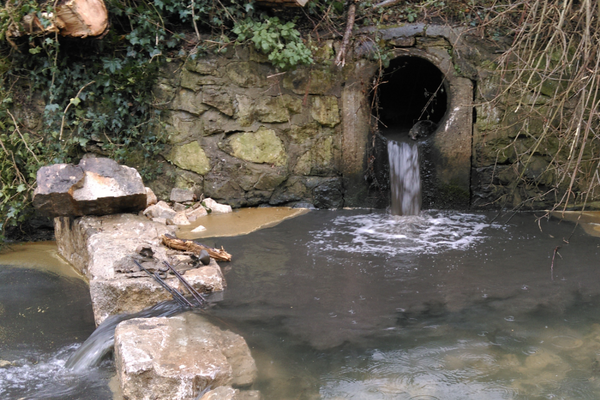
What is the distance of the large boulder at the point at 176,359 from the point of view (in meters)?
2.49

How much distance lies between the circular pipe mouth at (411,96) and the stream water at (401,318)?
10.4ft

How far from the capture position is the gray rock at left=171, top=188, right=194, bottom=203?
6.20 meters

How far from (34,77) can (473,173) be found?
540 cm

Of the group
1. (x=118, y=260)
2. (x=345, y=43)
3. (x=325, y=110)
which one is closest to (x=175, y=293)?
(x=118, y=260)

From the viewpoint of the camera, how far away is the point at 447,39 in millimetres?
6023

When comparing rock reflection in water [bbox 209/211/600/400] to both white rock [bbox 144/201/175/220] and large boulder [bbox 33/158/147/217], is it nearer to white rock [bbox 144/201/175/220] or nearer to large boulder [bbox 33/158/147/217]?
large boulder [bbox 33/158/147/217]

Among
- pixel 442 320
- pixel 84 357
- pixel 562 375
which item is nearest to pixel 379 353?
pixel 442 320

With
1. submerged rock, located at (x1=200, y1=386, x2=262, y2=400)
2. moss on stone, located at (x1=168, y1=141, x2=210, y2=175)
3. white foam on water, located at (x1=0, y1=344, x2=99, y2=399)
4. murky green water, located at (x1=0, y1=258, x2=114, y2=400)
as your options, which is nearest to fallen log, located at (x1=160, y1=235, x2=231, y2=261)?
murky green water, located at (x1=0, y1=258, x2=114, y2=400)

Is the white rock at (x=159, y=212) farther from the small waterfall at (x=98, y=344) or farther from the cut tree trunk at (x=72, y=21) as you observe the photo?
the small waterfall at (x=98, y=344)

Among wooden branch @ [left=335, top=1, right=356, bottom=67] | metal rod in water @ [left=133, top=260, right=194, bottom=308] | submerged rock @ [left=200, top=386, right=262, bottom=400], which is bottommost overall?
submerged rock @ [left=200, top=386, right=262, bottom=400]

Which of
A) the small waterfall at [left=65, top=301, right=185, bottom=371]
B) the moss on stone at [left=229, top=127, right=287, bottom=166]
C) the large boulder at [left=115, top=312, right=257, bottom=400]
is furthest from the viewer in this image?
the moss on stone at [left=229, top=127, right=287, bottom=166]

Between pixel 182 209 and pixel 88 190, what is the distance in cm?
160

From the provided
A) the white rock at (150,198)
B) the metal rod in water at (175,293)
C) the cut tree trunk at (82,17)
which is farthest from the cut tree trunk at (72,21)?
the metal rod in water at (175,293)

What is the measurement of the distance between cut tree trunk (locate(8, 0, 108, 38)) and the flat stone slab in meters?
2.03
